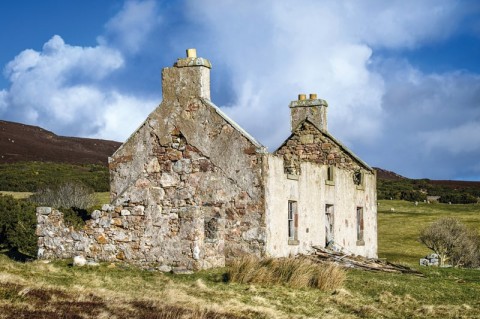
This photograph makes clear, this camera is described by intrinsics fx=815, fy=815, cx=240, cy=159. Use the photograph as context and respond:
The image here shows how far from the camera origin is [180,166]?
24078mm

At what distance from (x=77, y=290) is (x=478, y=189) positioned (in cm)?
8561

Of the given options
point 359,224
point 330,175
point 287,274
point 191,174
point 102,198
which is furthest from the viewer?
point 102,198

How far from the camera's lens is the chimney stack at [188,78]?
24531 millimetres

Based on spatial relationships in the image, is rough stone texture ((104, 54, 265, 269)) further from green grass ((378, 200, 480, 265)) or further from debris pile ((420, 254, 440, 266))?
green grass ((378, 200, 480, 265))

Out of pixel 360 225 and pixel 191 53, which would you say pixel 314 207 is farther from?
pixel 191 53

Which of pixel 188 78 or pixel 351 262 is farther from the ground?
pixel 188 78

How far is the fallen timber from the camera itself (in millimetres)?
24922

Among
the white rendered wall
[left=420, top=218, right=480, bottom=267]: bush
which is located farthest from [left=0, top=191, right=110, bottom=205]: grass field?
the white rendered wall

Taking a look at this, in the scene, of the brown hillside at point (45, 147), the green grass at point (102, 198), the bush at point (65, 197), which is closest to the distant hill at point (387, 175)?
the brown hillside at point (45, 147)

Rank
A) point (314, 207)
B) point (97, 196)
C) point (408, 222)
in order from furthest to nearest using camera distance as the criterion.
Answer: point (97, 196)
point (408, 222)
point (314, 207)

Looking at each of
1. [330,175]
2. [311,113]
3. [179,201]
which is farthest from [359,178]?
[179,201]

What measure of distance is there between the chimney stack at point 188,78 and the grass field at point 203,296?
5916mm

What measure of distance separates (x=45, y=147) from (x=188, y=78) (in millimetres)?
92508

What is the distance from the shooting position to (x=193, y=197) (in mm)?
23109
